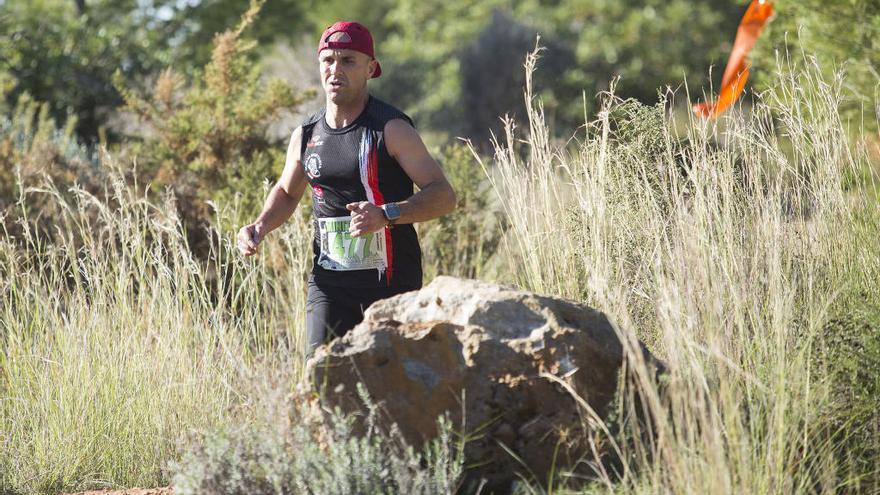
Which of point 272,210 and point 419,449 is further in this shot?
point 272,210

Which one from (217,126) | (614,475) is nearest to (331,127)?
(614,475)

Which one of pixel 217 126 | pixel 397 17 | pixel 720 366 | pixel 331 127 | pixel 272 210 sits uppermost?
pixel 397 17

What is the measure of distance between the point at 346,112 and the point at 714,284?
1.61 meters

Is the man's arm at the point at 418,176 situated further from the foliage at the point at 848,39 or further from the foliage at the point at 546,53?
the foliage at the point at 546,53

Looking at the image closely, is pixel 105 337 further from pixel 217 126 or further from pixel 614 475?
pixel 217 126

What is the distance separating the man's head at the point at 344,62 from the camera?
4371mm

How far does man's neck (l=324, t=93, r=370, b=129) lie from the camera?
442 centimetres

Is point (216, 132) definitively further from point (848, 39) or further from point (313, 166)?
point (848, 39)

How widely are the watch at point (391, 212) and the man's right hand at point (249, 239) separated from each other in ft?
1.92

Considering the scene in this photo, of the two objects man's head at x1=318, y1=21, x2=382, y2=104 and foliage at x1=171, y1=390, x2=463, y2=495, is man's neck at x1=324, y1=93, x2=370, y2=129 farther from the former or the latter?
foliage at x1=171, y1=390, x2=463, y2=495

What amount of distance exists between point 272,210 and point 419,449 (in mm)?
1514

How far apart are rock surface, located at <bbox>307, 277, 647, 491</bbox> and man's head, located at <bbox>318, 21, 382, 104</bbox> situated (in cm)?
116

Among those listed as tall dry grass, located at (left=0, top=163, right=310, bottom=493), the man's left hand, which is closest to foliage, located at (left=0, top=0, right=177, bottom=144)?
tall dry grass, located at (left=0, top=163, right=310, bottom=493)

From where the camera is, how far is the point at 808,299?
4043 mm
